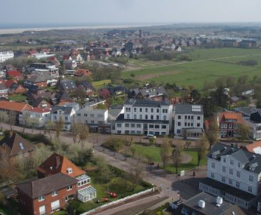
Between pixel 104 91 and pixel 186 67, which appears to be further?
pixel 186 67

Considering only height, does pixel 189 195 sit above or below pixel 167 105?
below

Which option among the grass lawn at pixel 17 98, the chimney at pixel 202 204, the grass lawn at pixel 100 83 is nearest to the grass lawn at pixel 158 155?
the chimney at pixel 202 204

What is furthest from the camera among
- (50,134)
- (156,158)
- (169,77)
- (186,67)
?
(186,67)

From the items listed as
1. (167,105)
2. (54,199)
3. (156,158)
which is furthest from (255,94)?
(54,199)

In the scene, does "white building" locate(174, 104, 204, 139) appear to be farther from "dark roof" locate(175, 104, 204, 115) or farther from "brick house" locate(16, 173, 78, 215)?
"brick house" locate(16, 173, 78, 215)

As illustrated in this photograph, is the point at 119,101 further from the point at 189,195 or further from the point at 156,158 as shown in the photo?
the point at 189,195

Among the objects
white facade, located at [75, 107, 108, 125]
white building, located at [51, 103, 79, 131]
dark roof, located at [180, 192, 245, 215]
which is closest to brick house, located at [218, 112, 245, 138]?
white facade, located at [75, 107, 108, 125]
